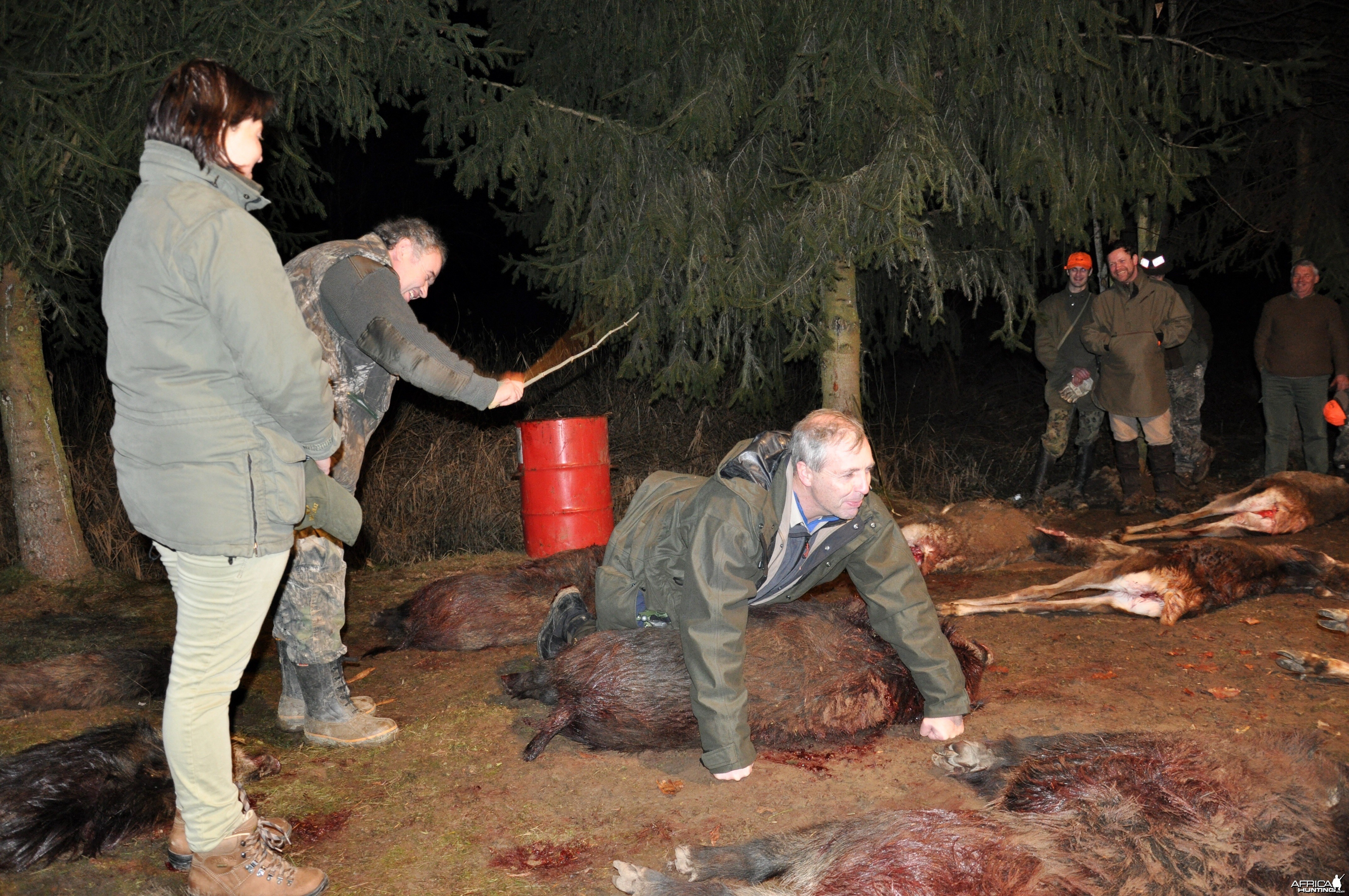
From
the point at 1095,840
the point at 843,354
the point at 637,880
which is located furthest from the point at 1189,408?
the point at 637,880

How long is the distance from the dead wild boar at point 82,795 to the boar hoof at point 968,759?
2.60 metres

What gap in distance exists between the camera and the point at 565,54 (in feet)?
24.8

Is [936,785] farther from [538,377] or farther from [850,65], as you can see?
[850,65]

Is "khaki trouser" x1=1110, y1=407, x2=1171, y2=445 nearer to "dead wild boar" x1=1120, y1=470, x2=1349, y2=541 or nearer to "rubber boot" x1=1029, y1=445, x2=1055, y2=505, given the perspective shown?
"rubber boot" x1=1029, y1=445, x2=1055, y2=505

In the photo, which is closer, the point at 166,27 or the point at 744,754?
the point at 744,754

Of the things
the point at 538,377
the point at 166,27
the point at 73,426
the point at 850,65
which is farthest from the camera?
the point at 73,426

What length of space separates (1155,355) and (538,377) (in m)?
5.43

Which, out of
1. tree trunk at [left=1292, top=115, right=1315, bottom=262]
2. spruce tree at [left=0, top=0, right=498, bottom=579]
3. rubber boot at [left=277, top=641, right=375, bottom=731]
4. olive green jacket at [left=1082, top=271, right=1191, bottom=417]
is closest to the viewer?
rubber boot at [left=277, top=641, right=375, bottom=731]

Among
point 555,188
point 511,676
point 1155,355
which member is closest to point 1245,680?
point 511,676

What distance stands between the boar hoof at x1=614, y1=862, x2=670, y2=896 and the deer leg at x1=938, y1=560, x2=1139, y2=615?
3007 mm

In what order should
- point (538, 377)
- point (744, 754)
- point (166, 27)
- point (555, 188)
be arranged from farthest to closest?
point (555, 188)
point (166, 27)
point (538, 377)
point (744, 754)

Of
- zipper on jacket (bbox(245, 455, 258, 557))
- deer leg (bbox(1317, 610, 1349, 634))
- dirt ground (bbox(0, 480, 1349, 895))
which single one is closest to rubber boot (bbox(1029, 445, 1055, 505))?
dirt ground (bbox(0, 480, 1349, 895))

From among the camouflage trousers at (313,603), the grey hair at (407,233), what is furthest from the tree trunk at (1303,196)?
the camouflage trousers at (313,603)

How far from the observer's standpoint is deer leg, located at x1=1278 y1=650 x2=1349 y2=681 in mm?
4180
